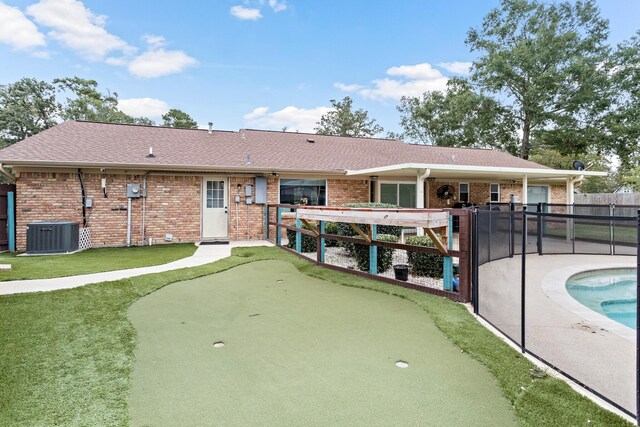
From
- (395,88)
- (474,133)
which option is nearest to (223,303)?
(474,133)

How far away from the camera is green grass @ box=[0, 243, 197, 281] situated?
6.45 meters

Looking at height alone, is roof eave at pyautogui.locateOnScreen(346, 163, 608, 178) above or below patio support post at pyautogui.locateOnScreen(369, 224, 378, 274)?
above

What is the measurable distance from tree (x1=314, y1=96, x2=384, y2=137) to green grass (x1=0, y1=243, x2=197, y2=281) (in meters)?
28.4

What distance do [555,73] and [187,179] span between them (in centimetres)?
2445

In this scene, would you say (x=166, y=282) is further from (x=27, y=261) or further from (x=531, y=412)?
(x=531, y=412)

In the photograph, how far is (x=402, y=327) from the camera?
157 inches

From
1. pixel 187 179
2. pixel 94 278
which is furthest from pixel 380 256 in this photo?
pixel 187 179

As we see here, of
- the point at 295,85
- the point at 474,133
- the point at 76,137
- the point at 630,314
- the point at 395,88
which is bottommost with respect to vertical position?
the point at 630,314

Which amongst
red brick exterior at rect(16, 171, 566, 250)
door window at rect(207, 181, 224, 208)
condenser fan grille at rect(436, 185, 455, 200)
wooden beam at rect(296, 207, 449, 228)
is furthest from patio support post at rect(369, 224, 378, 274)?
condenser fan grille at rect(436, 185, 455, 200)

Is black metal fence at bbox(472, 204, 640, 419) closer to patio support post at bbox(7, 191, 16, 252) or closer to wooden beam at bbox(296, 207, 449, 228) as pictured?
wooden beam at bbox(296, 207, 449, 228)

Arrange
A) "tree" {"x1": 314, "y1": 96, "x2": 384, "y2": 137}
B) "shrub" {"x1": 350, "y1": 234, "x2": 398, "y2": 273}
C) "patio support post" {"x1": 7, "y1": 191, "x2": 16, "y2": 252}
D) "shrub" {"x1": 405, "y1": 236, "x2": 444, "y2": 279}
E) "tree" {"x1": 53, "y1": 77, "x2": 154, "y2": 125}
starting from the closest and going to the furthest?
1. "shrub" {"x1": 405, "y1": 236, "x2": 444, "y2": 279}
2. "shrub" {"x1": 350, "y1": 234, "x2": 398, "y2": 273}
3. "patio support post" {"x1": 7, "y1": 191, "x2": 16, "y2": 252}
4. "tree" {"x1": 53, "y1": 77, "x2": 154, "y2": 125}
5. "tree" {"x1": 314, "y1": 96, "x2": 384, "y2": 137}

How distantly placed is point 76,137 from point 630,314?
47.2 ft

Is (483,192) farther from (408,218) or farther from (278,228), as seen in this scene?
(408,218)

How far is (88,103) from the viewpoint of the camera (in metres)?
→ 28.4
